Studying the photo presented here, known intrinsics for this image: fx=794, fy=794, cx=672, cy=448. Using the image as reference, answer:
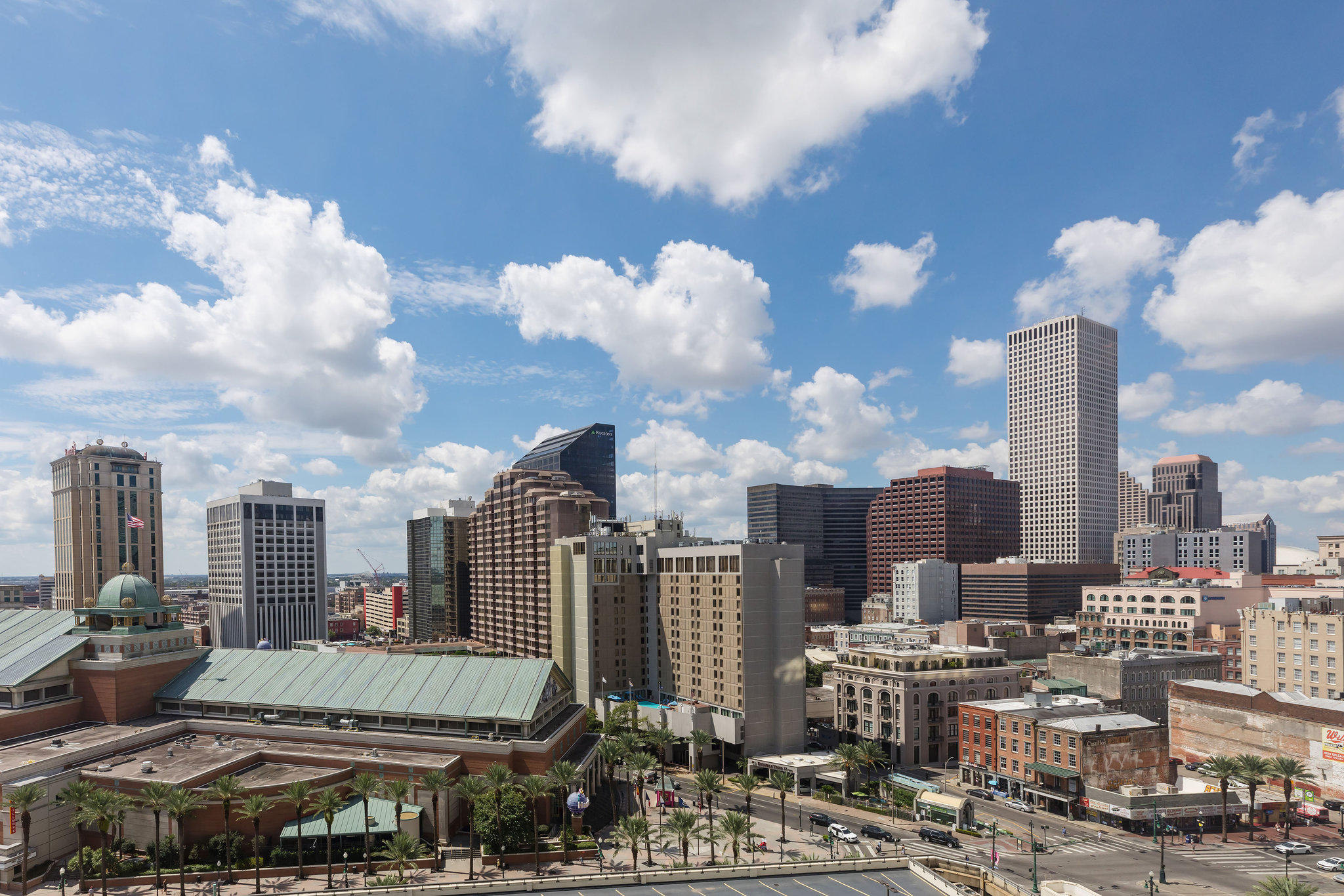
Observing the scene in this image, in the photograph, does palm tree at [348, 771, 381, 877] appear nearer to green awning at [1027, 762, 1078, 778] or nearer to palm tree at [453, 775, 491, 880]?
palm tree at [453, 775, 491, 880]

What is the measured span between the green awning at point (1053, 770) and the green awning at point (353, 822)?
100876 mm

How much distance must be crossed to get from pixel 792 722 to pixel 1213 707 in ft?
258

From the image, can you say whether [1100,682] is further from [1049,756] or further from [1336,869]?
[1336,869]

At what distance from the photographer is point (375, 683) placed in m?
131

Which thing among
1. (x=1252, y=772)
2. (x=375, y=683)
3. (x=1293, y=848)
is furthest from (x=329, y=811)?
(x=1293, y=848)

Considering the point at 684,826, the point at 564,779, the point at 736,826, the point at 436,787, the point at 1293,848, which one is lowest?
the point at 1293,848

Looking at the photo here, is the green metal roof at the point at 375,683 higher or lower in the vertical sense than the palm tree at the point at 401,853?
higher

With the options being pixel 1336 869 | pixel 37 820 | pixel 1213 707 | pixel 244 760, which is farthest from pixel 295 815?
pixel 1213 707

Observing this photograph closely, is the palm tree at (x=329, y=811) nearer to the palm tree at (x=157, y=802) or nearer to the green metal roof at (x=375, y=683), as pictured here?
the palm tree at (x=157, y=802)

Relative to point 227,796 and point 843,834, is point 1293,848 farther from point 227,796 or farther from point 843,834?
point 227,796

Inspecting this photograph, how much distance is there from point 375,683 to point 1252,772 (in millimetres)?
137954

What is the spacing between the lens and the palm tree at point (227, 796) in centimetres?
9312

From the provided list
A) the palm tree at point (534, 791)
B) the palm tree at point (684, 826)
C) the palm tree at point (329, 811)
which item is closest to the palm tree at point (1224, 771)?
the palm tree at point (684, 826)

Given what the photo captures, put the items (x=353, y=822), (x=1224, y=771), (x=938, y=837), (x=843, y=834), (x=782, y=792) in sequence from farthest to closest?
(x=1224, y=771)
(x=938, y=837)
(x=843, y=834)
(x=782, y=792)
(x=353, y=822)
